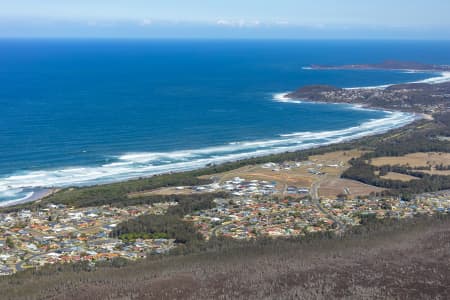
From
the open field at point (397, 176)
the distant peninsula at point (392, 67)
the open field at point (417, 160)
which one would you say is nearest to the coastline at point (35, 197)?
the open field at point (397, 176)

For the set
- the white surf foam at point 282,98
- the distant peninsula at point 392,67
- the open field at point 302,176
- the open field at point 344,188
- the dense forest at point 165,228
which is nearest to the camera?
the dense forest at point 165,228

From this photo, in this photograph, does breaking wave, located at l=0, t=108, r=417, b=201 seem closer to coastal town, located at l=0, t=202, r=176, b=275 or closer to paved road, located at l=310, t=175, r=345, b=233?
coastal town, located at l=0, t=202, r=176, b=275

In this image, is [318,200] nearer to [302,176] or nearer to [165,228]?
[302,176]

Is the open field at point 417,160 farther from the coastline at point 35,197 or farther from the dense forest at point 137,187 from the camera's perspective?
the coastline at point 35,197

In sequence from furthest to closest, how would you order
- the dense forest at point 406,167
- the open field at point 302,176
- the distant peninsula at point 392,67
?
1. the distant peninsula at point 392,67
2. the dense forest at point 406,167
3. the open field at point 302,176

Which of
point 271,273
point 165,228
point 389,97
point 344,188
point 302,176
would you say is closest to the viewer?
point 271,273

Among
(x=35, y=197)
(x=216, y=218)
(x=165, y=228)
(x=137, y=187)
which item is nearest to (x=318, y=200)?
(x=216, y=218)

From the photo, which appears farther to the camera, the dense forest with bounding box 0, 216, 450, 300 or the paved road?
the paved road

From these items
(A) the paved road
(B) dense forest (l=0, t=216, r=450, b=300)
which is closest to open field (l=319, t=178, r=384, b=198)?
(A) the paved road

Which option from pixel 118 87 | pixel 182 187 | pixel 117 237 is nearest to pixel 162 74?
pixel 118 87
